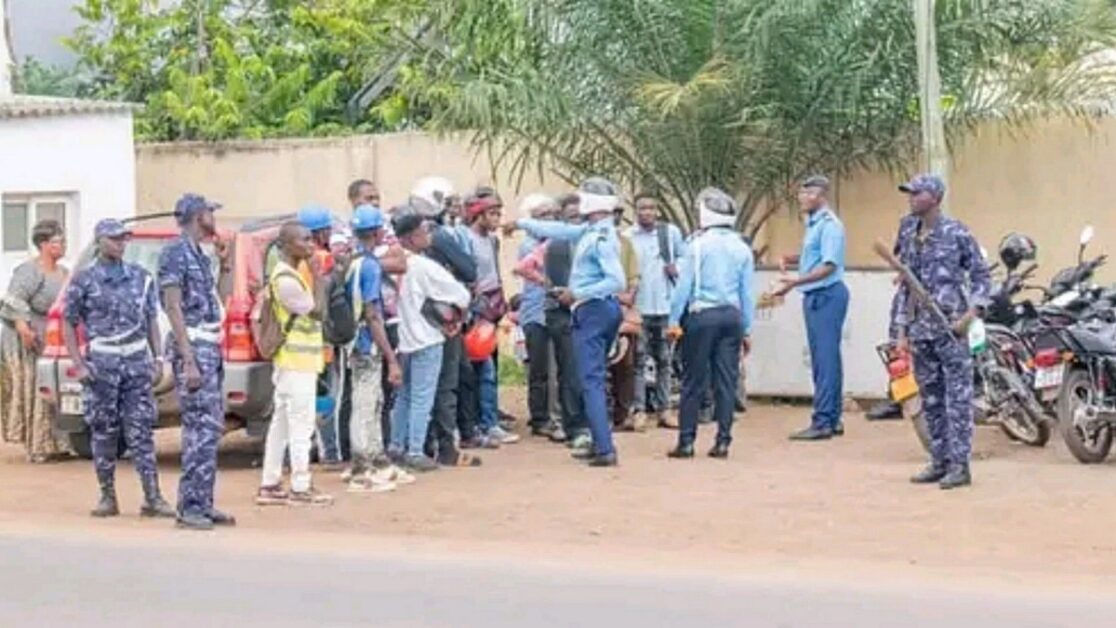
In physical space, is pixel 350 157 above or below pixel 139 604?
above

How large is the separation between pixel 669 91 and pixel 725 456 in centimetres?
391

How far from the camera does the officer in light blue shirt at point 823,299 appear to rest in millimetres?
15453

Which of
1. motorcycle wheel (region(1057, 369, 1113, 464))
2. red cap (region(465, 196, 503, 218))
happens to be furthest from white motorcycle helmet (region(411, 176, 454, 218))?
motorcycle wheel (region(1057, 369, 1113, 464))

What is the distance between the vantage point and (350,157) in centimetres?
2261

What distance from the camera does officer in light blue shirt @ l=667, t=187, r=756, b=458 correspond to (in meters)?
14.2

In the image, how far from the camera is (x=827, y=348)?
1555cm

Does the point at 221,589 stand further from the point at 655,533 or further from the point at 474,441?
the point at 474,441

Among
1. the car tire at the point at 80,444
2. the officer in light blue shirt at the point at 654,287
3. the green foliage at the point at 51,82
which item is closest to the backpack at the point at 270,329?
the car tire at the point at 80,444

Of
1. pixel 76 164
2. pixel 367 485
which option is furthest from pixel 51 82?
pixel 367 485

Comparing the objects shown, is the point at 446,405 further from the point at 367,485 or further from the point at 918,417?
the point at 918,417

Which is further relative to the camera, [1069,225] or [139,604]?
[1069,225]

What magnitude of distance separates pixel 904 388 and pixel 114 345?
16.2 feet

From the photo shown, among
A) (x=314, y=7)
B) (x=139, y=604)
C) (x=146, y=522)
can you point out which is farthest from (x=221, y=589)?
(x=314, y=7)

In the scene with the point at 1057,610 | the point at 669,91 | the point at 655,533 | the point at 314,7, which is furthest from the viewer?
the point at 314,7
